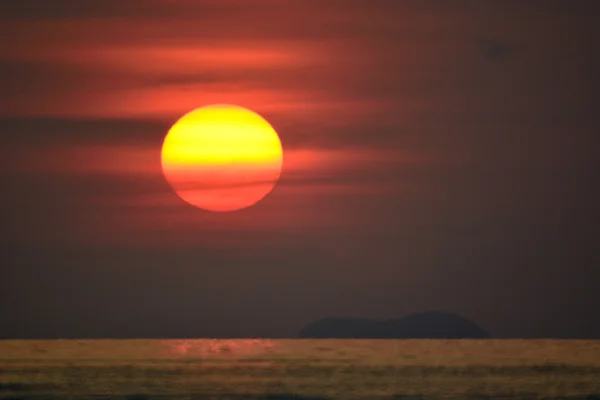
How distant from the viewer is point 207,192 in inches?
1011

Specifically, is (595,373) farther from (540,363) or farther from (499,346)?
(499,346)

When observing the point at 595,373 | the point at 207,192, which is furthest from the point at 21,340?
the point at 207,192

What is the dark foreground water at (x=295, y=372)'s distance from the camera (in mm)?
1524

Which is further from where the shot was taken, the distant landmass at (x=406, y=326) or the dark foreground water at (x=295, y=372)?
the distant landmass at (x=406, y=326)

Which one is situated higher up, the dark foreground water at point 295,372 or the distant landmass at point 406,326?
the distant landmass at point 406,326

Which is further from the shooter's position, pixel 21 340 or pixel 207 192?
pixel 207 192

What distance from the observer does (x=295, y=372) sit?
1.60 meters

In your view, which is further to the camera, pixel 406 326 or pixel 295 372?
pixel 406 326

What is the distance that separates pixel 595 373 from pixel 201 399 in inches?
28.1

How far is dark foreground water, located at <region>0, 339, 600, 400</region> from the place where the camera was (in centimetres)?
152

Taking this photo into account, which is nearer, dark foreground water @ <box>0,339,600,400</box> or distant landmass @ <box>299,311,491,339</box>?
dark foreground water @ <box>0,339,600,400</box>

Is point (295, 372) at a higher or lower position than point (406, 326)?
lower

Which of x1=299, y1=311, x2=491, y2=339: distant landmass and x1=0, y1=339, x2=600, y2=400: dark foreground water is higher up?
x1=299, y1=311, x2=491, y2=339: distant landmass

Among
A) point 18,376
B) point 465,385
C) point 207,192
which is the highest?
point 207,192
